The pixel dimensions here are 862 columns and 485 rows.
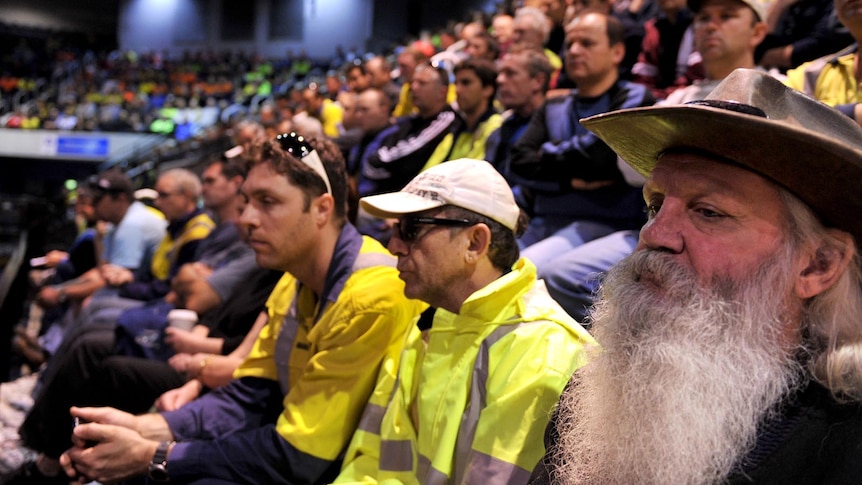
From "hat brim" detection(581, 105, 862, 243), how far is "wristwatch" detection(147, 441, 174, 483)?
1.77m

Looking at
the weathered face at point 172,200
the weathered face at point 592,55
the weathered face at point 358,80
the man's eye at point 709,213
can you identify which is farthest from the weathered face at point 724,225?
the weathered face at point 358,80

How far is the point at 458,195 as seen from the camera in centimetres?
216

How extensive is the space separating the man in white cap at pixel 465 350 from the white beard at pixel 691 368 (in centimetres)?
23

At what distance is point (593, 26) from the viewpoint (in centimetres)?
376

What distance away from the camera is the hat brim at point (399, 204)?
214 cm

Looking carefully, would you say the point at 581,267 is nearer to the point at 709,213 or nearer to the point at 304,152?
the point at 304,152

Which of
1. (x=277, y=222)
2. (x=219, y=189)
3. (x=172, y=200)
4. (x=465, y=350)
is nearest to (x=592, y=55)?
(x=277, y=222)

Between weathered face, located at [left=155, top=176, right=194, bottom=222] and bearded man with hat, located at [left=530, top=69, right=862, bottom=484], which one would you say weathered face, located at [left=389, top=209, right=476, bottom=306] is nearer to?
bearded man with hat, located at [left=530, top=69, right=862, bottom=484]

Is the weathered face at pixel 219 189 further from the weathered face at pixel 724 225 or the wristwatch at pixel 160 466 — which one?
the weathered face at pixel 724 225

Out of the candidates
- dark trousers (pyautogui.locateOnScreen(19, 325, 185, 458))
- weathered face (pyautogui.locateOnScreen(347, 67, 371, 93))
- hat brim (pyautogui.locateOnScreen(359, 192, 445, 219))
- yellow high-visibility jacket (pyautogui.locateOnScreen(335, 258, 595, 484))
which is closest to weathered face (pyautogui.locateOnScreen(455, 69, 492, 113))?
dark trousers (pyautogui.locateOnScreen(19, 325, 185, 458))

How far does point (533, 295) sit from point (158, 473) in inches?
50.0

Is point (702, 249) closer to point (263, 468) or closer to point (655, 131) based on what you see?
point (655, 131)

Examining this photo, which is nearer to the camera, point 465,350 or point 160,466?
point 465,350

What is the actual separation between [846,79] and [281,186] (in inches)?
76.0
